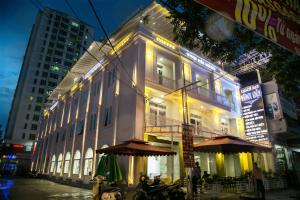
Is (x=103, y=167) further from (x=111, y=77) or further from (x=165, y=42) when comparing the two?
(x=165, y=42)

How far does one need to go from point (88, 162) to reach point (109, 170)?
291 inches

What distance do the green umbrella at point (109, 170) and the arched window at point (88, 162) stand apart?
591cm

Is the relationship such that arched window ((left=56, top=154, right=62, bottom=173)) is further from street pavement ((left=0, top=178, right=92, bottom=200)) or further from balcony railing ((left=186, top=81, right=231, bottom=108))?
balcony railing ((left=186, top=81, right=231, bottom=108))

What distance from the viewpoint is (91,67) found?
2316cm

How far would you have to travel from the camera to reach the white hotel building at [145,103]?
1488 cm

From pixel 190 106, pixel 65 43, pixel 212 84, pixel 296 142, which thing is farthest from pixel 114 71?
pixel 65 43

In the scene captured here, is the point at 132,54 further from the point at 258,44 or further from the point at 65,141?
the point at 65,141

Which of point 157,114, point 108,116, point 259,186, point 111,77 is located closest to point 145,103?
point 157,114

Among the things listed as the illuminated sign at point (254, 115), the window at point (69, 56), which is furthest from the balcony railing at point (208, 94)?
the window at point (69, 56)

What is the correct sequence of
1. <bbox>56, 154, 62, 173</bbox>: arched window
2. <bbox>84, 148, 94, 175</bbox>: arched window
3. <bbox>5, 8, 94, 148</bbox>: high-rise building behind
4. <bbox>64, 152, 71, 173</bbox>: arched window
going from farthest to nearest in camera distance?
1. <bbox>5, 8, 94, 148</bbox>: high-rise building behind
2. <bbox>56, 154, 62, 173</bbox>: arched window
3. <bbox>64, 152, 71, 173</bbox>: arched window
4. <bbox>84, 148, 94, 175</bbox>: arched window

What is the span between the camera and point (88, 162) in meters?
18.4

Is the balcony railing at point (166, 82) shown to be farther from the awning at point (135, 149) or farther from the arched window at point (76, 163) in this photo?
the arched window at point (76, 163)

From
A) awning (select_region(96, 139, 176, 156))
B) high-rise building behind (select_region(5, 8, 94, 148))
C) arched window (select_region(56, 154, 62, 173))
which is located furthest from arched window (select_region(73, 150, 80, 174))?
high-rise building behind (select_region(5, 8, 94, 148))

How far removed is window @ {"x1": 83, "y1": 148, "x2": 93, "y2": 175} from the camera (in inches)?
699
